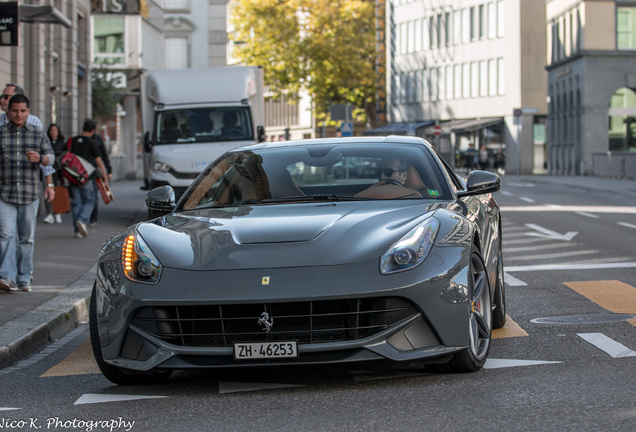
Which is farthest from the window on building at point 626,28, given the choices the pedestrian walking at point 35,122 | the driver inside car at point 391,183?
the driver inside car at point 391,183

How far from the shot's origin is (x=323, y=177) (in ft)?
24.1

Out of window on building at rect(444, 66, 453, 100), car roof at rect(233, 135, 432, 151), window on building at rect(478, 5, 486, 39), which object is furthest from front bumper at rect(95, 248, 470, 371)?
window on building at rect(444, 66, 453, 100)

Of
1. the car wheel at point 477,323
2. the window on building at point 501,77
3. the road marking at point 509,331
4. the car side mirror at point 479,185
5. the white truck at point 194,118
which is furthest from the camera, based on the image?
the window on building at point 501,77

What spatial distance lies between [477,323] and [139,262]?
5.90 ft

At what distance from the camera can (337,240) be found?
6.09m

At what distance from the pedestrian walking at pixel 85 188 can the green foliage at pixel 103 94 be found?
2776 centimetres

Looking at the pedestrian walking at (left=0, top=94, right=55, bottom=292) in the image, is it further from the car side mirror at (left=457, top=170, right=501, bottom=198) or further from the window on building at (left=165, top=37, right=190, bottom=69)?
the window on building at (left=165, top=37, right=190, bottom=69)

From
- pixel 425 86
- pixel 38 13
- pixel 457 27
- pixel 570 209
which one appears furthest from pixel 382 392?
pixel 425 86

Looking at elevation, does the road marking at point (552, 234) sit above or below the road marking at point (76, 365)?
above

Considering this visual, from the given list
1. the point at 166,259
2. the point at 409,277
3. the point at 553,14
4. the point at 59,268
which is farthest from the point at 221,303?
the point at 553,14

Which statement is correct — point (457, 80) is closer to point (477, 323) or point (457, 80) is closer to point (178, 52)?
point (178, 52)

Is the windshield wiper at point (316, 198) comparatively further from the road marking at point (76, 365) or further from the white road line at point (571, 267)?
the white road line at point (571, 267)

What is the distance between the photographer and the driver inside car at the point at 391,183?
7129mm

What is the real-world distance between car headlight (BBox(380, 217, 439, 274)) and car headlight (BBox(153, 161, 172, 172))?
51.8 ft
